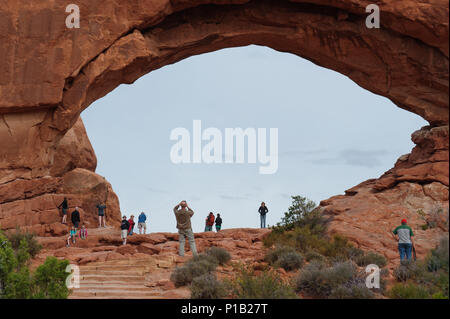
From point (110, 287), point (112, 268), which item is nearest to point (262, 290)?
point (110, 287)

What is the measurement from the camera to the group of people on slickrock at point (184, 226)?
12.4 m

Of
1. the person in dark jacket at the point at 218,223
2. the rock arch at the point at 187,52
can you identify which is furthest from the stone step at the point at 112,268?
the person in dark jacket at the point at 218,223

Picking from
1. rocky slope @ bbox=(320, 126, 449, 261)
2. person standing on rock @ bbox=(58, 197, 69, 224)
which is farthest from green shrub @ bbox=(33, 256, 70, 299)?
person standing on rock @ bbox=(58, 197, 69, 224)

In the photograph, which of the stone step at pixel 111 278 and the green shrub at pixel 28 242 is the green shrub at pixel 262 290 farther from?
the green shrub at pixel 28 242

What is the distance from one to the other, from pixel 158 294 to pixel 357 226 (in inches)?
304

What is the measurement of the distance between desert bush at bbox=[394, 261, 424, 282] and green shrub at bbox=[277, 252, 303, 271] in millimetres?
2260

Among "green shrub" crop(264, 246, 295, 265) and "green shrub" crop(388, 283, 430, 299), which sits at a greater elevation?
"green shrub" crop(264, 246, 295, 265)

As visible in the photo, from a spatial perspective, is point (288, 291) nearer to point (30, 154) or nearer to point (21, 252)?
point (21, 252)

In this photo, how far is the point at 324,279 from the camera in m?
9.97

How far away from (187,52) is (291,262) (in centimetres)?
1153

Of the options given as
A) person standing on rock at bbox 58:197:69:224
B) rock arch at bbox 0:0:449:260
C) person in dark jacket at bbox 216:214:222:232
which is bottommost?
person in dark jacket at bbox 216:214:222:232

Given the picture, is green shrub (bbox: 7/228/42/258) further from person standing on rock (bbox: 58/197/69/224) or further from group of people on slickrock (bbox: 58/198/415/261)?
person standing on rock (bbox: 58/197/69/224)

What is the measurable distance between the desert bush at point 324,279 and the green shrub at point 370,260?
7.29ft

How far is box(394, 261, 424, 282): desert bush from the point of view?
10.6m
